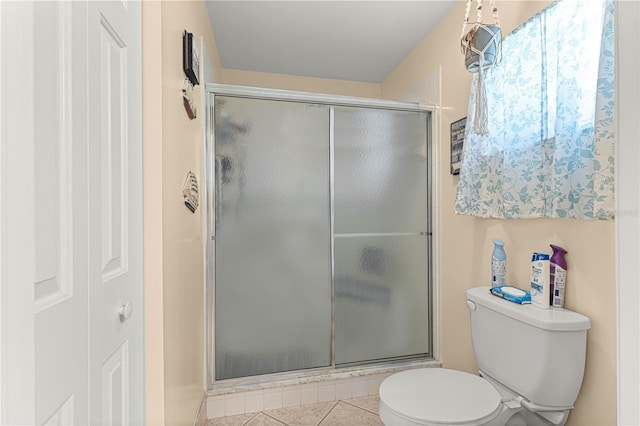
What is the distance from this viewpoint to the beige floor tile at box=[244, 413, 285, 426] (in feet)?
5.83

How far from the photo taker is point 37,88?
1.66 feet

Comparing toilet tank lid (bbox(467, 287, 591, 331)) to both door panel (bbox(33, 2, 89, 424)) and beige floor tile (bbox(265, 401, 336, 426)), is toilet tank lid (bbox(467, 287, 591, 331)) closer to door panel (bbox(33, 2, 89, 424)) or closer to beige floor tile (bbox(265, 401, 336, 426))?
beige floor tile (bbox(265, 401, 336, 426))

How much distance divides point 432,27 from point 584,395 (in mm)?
1985

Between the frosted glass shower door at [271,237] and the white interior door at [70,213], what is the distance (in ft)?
2.99

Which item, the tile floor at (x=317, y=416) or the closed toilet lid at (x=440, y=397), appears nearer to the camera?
the closed toilet lid at (x=440, y=397)

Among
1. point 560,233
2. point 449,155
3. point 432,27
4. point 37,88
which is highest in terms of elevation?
point 432,27

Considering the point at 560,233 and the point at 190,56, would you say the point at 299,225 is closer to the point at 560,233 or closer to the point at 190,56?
the point at 190,56

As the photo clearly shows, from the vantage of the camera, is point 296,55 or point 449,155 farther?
point 296,55

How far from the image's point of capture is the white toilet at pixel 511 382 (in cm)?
117

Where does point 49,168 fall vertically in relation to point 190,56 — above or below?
below

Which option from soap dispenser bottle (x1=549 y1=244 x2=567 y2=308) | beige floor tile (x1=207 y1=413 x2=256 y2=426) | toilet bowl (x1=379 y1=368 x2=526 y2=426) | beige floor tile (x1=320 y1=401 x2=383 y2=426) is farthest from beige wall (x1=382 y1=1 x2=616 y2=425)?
beige floor tile (x1=207 y1=413 x2=256 y2=426)

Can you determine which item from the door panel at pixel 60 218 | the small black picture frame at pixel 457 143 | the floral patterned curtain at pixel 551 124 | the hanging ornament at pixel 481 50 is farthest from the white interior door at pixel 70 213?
the small black picture frame at pixel 457 143

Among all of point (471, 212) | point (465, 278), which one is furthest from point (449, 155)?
point (465, 278)

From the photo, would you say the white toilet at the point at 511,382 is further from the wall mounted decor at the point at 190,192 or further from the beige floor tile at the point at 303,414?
the wall mounted decor at the point at 190,192
